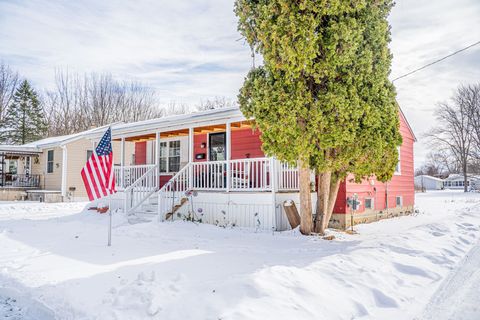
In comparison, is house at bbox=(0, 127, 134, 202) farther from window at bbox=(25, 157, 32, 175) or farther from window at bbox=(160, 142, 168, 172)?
window at bbox=(160, 142, 168, 172)

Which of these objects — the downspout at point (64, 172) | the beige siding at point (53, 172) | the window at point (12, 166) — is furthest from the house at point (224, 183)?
the window at point (12, 166)

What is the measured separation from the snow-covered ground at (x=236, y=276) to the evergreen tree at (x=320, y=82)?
199 cm

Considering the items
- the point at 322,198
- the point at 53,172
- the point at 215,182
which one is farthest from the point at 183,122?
the point at 53,172

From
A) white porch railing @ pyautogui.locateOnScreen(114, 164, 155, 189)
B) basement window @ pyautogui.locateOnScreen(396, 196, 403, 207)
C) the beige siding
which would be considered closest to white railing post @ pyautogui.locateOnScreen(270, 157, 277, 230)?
white porch railing @ pyautogui.locateOnScreen(114, 164, 155, 189)

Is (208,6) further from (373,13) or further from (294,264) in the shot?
(294,264)

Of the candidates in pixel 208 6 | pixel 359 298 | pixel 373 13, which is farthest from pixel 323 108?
pixel 208 6

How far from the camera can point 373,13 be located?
305 inches

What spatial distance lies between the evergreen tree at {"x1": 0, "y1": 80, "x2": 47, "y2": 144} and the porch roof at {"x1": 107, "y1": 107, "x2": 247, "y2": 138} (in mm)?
25077

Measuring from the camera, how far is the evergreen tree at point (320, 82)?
287 inches

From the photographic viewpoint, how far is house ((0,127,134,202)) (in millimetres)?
20750

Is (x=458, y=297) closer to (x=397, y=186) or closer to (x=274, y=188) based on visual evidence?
(x=274, y=188)

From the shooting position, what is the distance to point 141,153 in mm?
16750

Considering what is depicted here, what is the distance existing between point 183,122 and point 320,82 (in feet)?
17.6

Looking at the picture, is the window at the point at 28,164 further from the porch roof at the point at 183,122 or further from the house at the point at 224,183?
the porch roof at the point at 183,122
